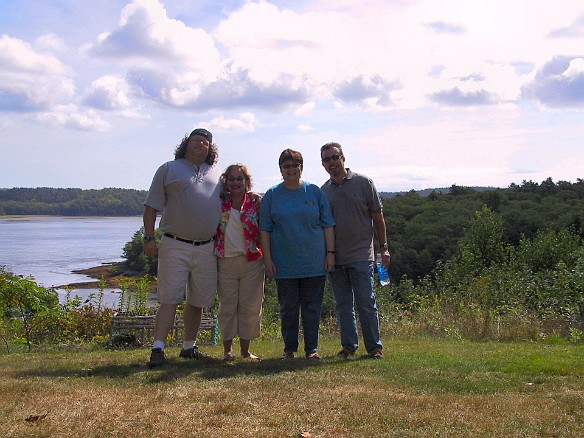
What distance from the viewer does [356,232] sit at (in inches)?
232

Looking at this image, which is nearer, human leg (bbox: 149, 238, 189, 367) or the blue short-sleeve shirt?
human leg (bbox: 149, 238, 189, 367)

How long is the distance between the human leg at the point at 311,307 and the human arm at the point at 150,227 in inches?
51.3

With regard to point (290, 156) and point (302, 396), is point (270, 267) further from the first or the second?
point (302, 396)

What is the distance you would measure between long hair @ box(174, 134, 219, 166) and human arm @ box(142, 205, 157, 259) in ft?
1.76

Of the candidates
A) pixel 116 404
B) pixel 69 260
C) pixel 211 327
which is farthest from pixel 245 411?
pixel 69 260

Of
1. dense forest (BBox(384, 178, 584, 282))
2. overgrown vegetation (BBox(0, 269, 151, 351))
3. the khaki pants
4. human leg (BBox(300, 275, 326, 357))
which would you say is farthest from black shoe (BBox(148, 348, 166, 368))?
dense forest (BBox(384, 178, 584, 282))

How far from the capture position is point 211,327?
8188mm

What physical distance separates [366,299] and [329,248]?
1.83 feet

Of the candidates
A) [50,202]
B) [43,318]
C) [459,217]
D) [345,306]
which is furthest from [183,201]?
[50,202]

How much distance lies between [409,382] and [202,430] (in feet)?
6.02

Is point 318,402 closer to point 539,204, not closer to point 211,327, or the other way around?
point 211,327

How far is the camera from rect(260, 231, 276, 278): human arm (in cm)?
570

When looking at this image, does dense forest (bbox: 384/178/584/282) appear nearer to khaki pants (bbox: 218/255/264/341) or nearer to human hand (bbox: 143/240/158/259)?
A: khaki pants (bbox: 218/255/264/341)

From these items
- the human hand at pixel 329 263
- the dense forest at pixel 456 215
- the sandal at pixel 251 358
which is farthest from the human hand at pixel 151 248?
the dense forest at pixel 456 215
